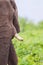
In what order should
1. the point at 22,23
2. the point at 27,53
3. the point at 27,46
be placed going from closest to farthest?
the point at 27,53 < the point at 27,46 < the point at 22,23

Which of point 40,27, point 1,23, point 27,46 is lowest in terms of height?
point 40,27

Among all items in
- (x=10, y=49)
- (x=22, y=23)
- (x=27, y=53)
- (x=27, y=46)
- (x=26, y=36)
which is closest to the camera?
(x=10, y=49)

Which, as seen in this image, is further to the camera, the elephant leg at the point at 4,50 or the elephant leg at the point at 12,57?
the elephant leg at the point at 12,57

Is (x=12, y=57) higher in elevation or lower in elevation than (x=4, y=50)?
lower

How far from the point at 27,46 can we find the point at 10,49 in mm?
4160

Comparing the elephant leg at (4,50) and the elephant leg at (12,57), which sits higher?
the elephant leg at (4,50)

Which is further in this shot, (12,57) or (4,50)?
(12,57)

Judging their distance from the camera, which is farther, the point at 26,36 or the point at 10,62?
the point at 26,36

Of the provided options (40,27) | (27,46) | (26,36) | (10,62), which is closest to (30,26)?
(40,27)

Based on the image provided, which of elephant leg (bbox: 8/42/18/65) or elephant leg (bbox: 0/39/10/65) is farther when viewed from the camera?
elephant leg (bbox: 8/42/18/65)

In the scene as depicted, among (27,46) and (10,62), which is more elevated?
(10,62)

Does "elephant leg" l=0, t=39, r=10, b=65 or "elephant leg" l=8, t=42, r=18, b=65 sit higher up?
"elephant leg" l=0, t=39, r=10, b=65

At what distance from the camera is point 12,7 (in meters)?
8.52

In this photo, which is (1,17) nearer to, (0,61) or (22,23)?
(0,61)
